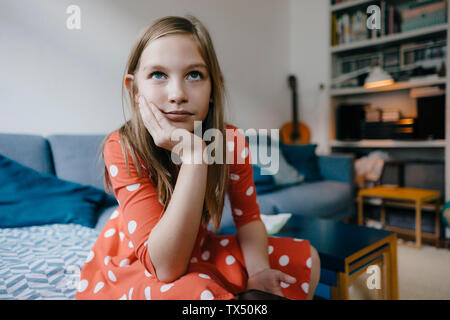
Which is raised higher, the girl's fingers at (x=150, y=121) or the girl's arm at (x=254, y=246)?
the girl's fingers at (x=150, y=121)

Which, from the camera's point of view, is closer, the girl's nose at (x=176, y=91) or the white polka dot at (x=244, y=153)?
the girl's nose at (x=176, y=91)

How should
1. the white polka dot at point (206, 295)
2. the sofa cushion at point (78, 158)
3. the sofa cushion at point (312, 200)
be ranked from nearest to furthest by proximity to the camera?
the white polka dot at point (206, 295), the sofa cushion at point (78, 158), the sofa cushion at point (312, 200)

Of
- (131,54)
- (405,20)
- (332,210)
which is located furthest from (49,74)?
(405,20)

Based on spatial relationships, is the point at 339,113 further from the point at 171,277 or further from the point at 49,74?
the point at 171,277

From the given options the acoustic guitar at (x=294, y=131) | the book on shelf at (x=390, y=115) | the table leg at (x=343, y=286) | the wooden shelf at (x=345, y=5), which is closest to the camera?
the table leg at (x=343, y=286)

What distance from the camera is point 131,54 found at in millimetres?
430

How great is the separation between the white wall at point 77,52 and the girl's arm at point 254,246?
0.40m

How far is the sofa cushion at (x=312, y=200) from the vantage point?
1454mm

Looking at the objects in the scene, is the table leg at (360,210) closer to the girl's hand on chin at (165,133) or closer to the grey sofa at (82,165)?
the grey sofa at (82,165)

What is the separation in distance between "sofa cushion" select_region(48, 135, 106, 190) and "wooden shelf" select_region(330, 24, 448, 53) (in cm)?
196

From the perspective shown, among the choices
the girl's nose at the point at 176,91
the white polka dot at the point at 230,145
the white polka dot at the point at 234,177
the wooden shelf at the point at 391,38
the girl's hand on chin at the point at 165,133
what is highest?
the wooden shelf at the point at 391,38

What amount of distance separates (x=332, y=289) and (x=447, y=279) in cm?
32

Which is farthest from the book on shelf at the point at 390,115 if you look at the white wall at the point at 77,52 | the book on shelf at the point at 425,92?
the white wall at the point at 77,52

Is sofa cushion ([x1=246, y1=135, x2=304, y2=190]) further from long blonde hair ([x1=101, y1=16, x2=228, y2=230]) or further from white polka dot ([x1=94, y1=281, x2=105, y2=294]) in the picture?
white polka dot ([x1=94, y1=281, x2=105, y2=294])
